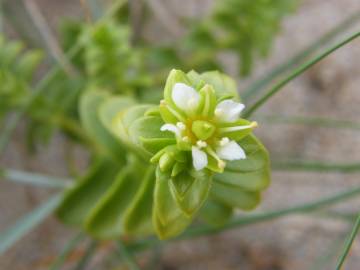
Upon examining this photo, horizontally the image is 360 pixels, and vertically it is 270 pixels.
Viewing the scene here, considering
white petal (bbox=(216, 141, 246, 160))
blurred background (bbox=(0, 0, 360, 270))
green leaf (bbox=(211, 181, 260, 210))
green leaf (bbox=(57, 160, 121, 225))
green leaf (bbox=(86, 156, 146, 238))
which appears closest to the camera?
white petal (bbox=(216, 141, 246, 160))

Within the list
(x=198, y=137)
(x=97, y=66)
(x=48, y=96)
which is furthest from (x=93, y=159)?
(x=198, y=137)

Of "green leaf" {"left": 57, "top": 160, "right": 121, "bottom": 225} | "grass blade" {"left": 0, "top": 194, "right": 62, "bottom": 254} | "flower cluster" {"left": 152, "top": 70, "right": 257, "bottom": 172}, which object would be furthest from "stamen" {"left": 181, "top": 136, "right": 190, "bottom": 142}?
"grass blade" {"left": 0, "top": 194, "right": 62, "bottom": 254}

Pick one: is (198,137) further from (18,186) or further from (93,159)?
(18,186)

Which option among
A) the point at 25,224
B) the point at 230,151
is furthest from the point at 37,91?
the point at 230,151

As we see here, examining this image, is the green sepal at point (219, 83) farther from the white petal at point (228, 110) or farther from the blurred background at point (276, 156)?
the blurred background at point (276, 156)

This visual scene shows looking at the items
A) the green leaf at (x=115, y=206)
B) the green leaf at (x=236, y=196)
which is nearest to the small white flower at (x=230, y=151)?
the green leaf at (x=236, y=196)

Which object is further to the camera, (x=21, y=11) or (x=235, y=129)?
(x=21, y=11)

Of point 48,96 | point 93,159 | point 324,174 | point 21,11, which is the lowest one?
point 324,174

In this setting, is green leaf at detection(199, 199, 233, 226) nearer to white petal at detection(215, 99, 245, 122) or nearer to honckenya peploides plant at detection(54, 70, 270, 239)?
honckenya peploides plant at detection(54, 70, 270, 239)
